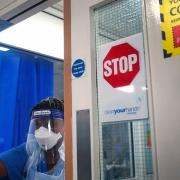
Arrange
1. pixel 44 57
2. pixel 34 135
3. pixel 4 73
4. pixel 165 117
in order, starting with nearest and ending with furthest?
pixel 165 117
pixel 34 135
pixel 4 73
pixel 44 57

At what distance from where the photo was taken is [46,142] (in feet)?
6.89

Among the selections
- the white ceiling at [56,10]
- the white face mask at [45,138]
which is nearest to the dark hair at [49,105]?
the white face mask at [45,138]

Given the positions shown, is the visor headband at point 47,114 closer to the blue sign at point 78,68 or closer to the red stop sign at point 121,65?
the blue sign at point 78,68

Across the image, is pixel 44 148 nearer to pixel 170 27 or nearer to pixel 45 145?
pixel 45 145

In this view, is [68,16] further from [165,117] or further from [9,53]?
[9,53]

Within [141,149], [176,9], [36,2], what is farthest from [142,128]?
[36,2]

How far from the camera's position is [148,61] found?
112cm

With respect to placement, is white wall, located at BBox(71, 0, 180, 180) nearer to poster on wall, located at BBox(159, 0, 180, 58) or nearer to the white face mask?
poster on wall, located at BBox(159, 0, 180, 58)

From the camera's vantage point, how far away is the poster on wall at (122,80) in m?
1.14

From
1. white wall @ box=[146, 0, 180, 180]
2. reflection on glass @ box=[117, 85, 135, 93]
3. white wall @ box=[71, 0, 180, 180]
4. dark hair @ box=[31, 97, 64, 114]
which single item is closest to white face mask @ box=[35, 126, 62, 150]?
dark hair @ box=[31, 97, 64, 114]

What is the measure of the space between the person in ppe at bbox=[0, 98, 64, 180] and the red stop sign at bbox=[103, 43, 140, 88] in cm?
100

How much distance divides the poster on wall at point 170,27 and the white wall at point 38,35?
67.6 inches

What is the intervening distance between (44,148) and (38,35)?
45.7 inches

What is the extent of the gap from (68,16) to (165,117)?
0.76 meters
